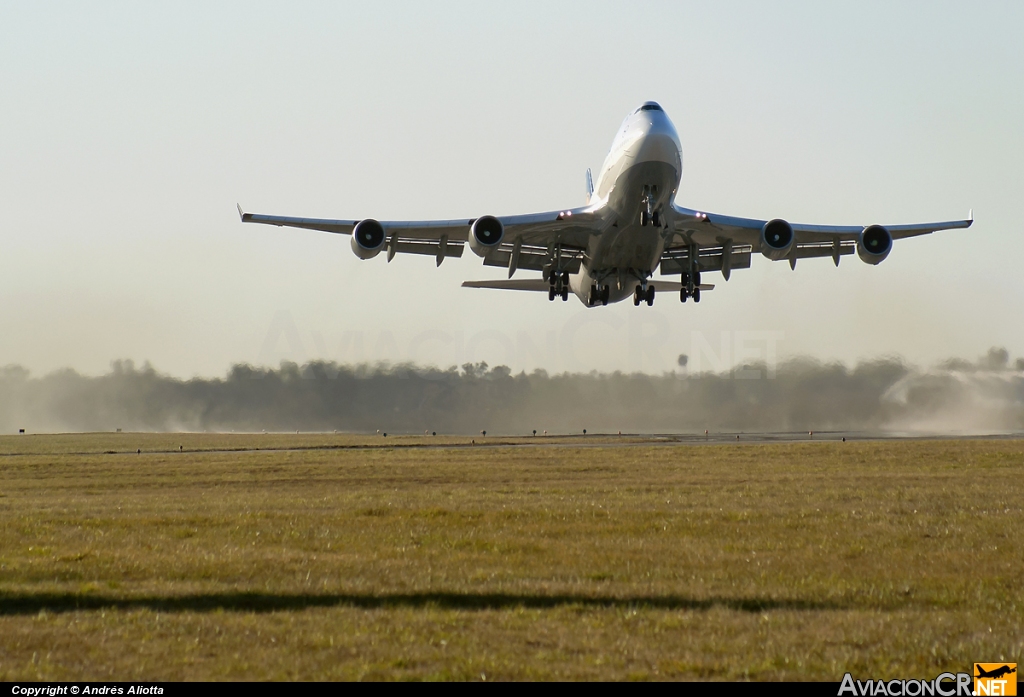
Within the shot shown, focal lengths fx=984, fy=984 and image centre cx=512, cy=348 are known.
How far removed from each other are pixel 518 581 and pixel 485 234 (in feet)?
65.0

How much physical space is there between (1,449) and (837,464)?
52859mm

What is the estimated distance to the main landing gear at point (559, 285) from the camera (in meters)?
37.6

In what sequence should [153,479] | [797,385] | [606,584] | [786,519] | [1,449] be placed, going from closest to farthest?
[606,584]
[786,519]
[153,479]
[1,449]
[797,385]

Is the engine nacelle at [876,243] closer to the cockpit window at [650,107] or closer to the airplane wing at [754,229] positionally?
the airplane wing at [754,229]

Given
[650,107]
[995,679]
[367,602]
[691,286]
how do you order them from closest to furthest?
[995,679]
[367,602]
[650,107]
[691,286]

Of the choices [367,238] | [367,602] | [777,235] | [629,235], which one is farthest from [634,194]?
[367,602]

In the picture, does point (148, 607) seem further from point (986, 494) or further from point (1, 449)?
point (1, 449)

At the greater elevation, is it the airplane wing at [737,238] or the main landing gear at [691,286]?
the airplane wing at [737,238]

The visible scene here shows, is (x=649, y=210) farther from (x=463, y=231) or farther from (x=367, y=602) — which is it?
(x=367, y=602)

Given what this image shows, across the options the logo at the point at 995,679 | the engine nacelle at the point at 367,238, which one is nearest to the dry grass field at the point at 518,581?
the logo at the point at 995,679

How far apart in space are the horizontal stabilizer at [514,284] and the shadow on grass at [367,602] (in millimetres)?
30062

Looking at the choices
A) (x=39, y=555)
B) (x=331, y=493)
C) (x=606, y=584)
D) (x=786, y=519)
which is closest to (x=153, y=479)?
(x=331, y=493)

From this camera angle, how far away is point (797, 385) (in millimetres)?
69750

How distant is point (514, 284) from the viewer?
4272 cm
